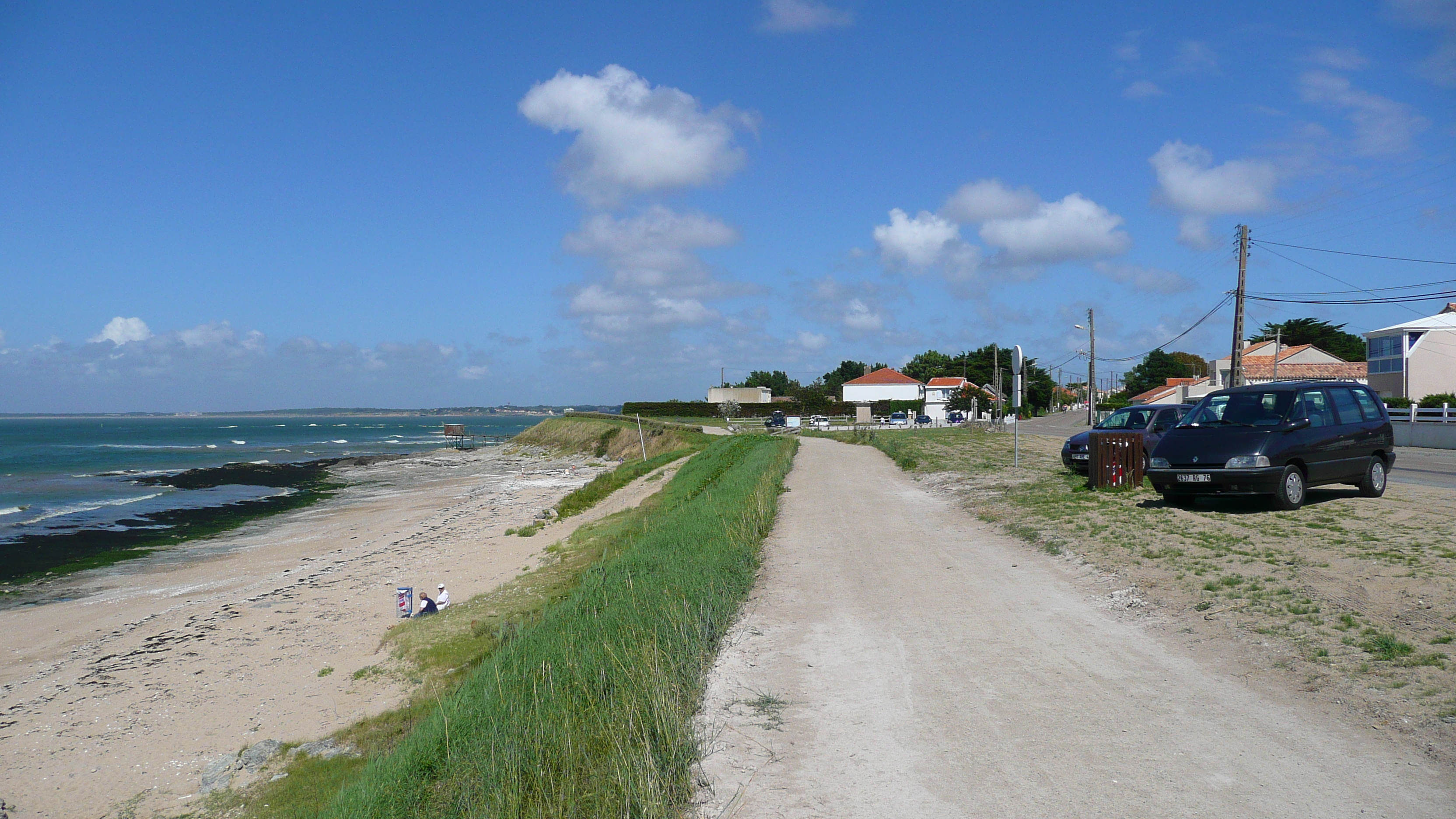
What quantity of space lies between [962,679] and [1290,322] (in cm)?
11633

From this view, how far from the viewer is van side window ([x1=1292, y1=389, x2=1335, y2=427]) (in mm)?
10961

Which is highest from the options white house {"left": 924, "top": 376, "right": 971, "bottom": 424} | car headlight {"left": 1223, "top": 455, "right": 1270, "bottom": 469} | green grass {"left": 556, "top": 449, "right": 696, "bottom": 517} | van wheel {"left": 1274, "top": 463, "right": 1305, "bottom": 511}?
white house {"left": 924, "top": 376, "right": 971, "bottom": 424}

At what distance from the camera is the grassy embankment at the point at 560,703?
4.55m

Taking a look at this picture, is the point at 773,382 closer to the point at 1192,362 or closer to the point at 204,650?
the point at 1192,362

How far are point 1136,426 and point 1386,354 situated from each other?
43.4 m

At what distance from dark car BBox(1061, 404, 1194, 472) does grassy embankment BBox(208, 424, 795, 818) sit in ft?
27.6

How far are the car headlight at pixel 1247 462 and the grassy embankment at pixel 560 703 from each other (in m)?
6.45

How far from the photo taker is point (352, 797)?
5496 millimetres

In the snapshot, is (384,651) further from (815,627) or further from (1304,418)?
(1304,418)

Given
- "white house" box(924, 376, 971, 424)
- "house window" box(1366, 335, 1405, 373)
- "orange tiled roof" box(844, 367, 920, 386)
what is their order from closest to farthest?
"house window" box(1366, 335, 1405, 373) < "white house" box(924, 376, 971, 424) < "orange tiled roof" box(844, 367, 920, 386)

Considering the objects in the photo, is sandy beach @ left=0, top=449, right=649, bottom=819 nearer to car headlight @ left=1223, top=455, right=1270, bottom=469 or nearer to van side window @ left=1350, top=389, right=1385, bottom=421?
car headlight @ left=1223, top=455, right=1270, bottom=469

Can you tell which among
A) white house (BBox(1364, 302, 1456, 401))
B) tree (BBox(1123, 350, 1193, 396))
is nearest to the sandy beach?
white house (BBox(1364, 302, 1456, 401))

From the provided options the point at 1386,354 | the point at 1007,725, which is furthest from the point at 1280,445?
the point at 1386,354

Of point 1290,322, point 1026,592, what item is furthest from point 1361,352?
point 1026,592
